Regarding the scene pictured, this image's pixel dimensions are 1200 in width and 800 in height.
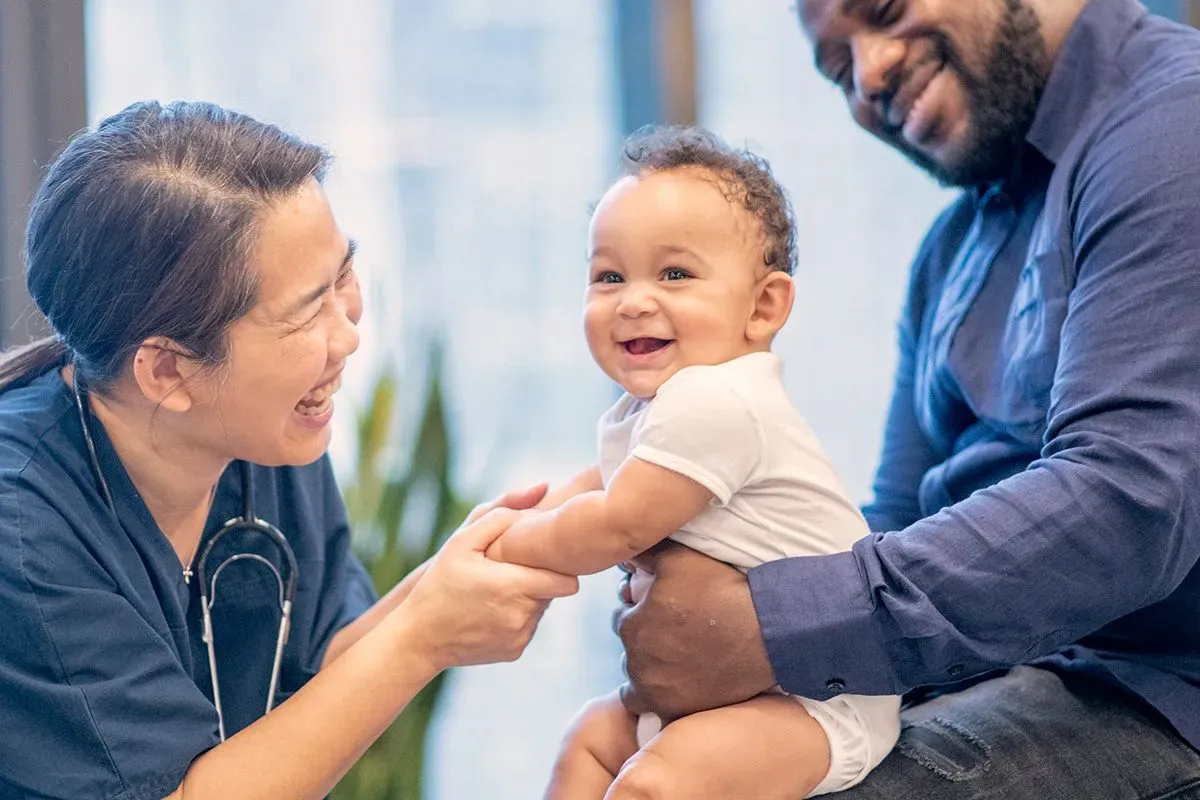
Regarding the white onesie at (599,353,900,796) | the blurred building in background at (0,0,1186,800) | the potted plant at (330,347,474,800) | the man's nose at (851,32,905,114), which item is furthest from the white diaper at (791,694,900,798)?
the blurred building in background at (0,0,1186,800)

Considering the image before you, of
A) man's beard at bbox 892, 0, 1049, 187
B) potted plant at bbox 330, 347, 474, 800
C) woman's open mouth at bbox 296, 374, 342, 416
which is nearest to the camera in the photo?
woman's open mouth at bbox 296, 374, 342, 416

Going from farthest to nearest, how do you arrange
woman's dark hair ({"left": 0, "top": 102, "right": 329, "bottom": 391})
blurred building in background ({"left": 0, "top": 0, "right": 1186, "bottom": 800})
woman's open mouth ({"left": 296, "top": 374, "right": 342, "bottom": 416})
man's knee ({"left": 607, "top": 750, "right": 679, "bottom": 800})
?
blurred building in background ({"left": 0, "top": 0, "right": 1186, "bottom": 800}), woman's open mouth ({"left": 296, "top": 374, "right": 342, "bottom": 416}), woman's dark hair ({"left": 0, "top": 102, "right": 329, "bottom": 391}), man's knee ({"left": 607, "top": 750, "right": 679, "bottom": 800})

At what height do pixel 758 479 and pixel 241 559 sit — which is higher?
pixel 758 479

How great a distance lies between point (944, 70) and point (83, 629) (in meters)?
1.33

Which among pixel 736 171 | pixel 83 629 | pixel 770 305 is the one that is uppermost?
pixel 736 171

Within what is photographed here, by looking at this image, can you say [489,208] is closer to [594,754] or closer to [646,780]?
[594,754]

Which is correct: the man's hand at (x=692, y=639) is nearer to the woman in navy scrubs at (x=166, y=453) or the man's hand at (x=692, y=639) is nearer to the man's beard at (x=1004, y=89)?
the woman in navy scrubs at (x=166, y=453)

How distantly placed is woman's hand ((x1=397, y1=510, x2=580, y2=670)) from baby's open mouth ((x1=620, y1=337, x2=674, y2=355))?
262 millimetres

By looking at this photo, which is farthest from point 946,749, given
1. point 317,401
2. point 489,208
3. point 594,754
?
point 489,208

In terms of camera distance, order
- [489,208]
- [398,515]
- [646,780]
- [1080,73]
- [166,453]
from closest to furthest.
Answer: [646,780], [166,453], [1080,73], [398,515], [489,208]

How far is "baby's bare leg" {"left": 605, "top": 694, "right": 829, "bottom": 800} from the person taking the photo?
1328 millimetres

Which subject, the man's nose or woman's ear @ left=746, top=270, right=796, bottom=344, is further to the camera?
the man's nose

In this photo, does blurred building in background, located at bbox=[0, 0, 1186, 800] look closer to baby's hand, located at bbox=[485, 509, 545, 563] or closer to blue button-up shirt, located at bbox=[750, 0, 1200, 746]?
baby's hand, located at bbox=[485, 509, 545, 563]

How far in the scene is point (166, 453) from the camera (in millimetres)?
1566
